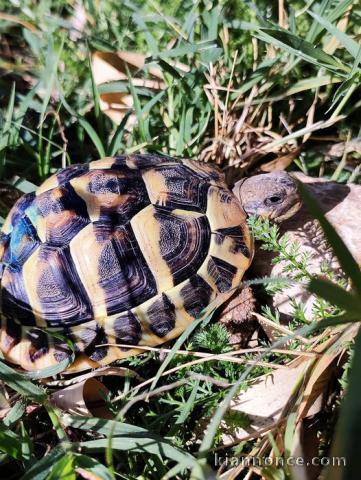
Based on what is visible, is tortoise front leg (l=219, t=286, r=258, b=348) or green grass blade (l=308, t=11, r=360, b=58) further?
green grass blade (l=308, t=11, r=360, b=58)

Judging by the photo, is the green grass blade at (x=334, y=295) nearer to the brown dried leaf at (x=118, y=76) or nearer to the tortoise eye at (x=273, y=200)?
the tortoise eye at (x=273, y=200)

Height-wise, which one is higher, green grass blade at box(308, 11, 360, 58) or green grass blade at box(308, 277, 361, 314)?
green grass blade at box(308, 11, 360, 58)

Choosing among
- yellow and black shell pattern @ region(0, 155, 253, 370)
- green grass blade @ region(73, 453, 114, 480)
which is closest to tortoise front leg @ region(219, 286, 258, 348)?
yellow and black shell pattern @ region(0, 155, 253, 370)

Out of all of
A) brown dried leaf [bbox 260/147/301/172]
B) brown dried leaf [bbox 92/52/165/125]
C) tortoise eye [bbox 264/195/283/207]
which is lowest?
tortoise eye [bbox 264/195/283/207]

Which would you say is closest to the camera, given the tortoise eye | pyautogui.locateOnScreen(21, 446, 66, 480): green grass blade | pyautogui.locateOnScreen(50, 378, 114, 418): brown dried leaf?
pyautogui.locateOnScreen(21, 446, 66, 480): green grass blade

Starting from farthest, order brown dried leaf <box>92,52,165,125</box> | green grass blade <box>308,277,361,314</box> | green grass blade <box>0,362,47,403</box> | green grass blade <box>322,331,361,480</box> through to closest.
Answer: brown dried leaf <box>92,52,165,125</box>, green grass blade <box>0,362,47,403</box>, green grass blade <box>308,277,361,314</box>, green grass blade <box>322,331,361,480</box>

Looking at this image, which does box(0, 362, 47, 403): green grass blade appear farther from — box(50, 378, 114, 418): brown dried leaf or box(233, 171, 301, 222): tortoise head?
box(233, 171, 301, 222): tortoise head

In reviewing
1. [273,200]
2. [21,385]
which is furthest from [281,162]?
[21,385]
